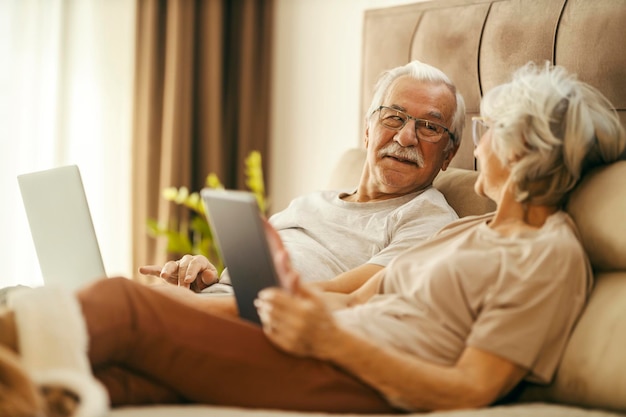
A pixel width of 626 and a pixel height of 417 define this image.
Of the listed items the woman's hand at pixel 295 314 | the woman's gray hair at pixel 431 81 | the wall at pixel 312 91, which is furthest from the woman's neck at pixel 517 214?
the wall at pixel 312 91

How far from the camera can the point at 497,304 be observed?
147 cm

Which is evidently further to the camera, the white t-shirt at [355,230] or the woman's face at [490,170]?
the white t-shirt at [355,230]

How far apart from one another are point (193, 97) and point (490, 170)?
246 cm

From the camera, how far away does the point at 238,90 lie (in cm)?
413

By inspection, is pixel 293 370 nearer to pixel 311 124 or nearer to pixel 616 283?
pixel 616 283

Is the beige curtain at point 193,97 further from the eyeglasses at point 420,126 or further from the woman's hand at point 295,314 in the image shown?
the woman's hand at point 295,314

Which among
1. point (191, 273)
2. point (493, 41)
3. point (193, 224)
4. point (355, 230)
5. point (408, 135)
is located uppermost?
point (493, 41)

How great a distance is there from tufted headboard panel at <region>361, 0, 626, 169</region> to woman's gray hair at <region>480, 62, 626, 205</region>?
433 mm

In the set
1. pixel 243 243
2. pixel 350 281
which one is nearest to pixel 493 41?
Result: pixel 350 281

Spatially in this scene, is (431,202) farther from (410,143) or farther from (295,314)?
(295,314)

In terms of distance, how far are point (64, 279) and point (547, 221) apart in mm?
1179

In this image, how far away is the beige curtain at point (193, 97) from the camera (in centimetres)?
377

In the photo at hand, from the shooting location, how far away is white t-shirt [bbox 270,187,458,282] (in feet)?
6.65

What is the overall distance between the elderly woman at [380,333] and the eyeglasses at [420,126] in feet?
1.95
